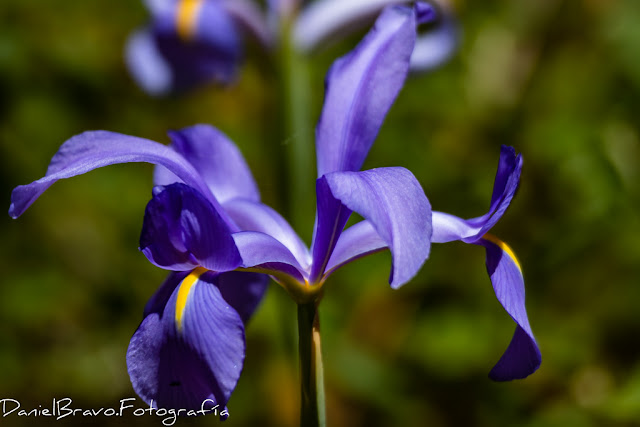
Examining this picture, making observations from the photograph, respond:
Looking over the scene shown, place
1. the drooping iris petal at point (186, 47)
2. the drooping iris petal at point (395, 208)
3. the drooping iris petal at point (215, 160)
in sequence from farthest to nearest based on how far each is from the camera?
1. the drooping iris petal at point (186, 47)
2. the drooping iris petal at point (215, 160)
3. the drooping iris petal at point (395, 208)

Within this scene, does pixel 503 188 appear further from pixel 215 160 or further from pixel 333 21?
pixel 333 21

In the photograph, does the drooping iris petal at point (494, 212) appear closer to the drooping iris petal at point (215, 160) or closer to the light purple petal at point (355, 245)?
the light purple petal at point (355, 245)

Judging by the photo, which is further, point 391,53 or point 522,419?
point 522,419

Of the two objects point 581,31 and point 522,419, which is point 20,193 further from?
point 581,31

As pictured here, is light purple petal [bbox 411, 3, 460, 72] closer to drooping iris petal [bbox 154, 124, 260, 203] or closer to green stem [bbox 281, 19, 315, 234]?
green stem [bbox 281, 19, 315, 234]

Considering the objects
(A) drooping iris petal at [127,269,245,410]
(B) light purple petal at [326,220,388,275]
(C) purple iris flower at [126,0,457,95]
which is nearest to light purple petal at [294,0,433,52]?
(C) purple iris flower at [126,0,457,95]

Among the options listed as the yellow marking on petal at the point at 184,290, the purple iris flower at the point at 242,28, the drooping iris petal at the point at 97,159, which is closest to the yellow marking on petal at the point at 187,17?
the purple iris flower at the point at 242,28

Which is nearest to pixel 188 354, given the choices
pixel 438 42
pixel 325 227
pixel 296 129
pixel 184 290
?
pixel 184 290

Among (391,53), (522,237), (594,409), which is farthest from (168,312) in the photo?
(522,237)
